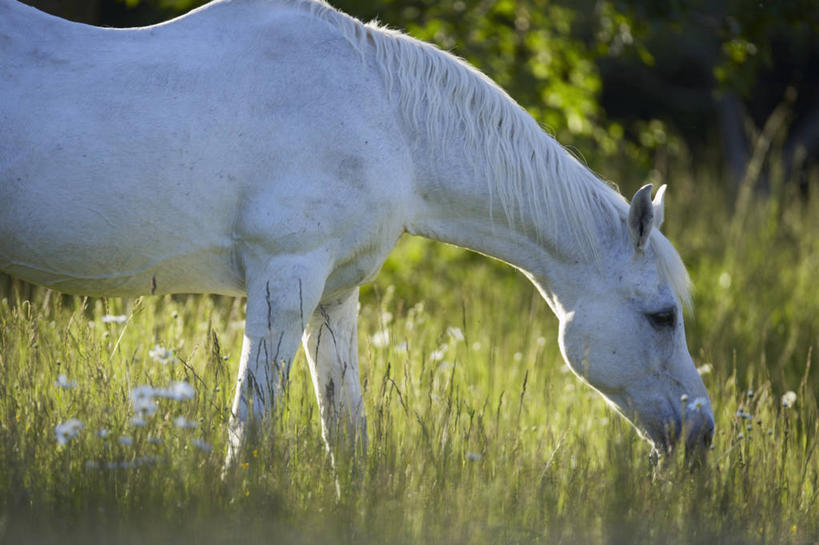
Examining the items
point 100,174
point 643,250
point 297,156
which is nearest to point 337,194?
point 297,156

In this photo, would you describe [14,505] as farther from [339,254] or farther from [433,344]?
[433,344]

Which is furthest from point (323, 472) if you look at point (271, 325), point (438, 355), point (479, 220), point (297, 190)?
point (438, 355)

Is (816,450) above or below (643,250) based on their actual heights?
below

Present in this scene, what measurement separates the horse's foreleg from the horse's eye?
121cm

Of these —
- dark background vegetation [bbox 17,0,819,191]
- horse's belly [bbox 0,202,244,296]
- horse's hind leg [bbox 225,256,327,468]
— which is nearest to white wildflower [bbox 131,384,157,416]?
horse's hind leg [bbox 225,256,327,468]

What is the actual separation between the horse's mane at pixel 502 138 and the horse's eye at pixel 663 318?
0.09 m

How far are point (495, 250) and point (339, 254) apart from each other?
730 mm

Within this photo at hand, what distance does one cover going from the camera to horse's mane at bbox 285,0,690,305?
3568 mm

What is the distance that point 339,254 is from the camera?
132 inches

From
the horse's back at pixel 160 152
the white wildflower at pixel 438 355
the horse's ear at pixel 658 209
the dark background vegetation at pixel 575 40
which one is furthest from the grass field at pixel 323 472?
the dark background vegetation at pixel 575 40

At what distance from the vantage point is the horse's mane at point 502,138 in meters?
3.57

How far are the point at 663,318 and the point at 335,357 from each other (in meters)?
1.36

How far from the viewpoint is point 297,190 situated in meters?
3.23

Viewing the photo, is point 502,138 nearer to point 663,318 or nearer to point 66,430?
point 663,318
